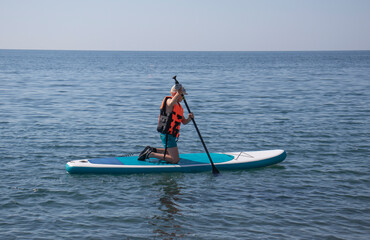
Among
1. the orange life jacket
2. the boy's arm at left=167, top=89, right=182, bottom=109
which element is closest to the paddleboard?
the orange life jacket

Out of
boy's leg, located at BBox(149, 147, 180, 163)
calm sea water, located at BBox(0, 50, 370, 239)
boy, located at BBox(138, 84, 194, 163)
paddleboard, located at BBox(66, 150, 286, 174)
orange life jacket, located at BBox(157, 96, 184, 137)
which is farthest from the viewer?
boy's leg, located at BBox(149, 147, 180, 163)

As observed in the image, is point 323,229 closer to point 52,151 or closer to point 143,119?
point 52,151

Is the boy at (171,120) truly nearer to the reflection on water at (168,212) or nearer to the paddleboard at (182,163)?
the paddleboard at (182,163)

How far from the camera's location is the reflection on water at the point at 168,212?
6867 millimetres

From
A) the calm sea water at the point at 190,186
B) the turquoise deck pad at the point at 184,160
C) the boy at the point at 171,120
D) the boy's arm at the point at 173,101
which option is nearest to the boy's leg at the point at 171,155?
the boy at the point at 171,120

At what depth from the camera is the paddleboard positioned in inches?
375

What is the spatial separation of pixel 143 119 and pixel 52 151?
19.6 ft

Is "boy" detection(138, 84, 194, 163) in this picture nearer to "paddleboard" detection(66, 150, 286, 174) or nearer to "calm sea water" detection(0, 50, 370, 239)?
"paddleboard" detection(66, 150, 286, 174)

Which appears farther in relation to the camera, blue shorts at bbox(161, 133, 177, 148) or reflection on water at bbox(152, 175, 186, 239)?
blue shorts at bbox(161, 133, 177, 148)

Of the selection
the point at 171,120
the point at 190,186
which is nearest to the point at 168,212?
the point at 190,186

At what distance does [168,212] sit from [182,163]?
7.35 ft

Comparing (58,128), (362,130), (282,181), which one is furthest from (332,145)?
(58,128)

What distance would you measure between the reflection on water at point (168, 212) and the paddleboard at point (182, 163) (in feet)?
1.20

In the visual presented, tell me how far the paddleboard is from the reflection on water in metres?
0.37
